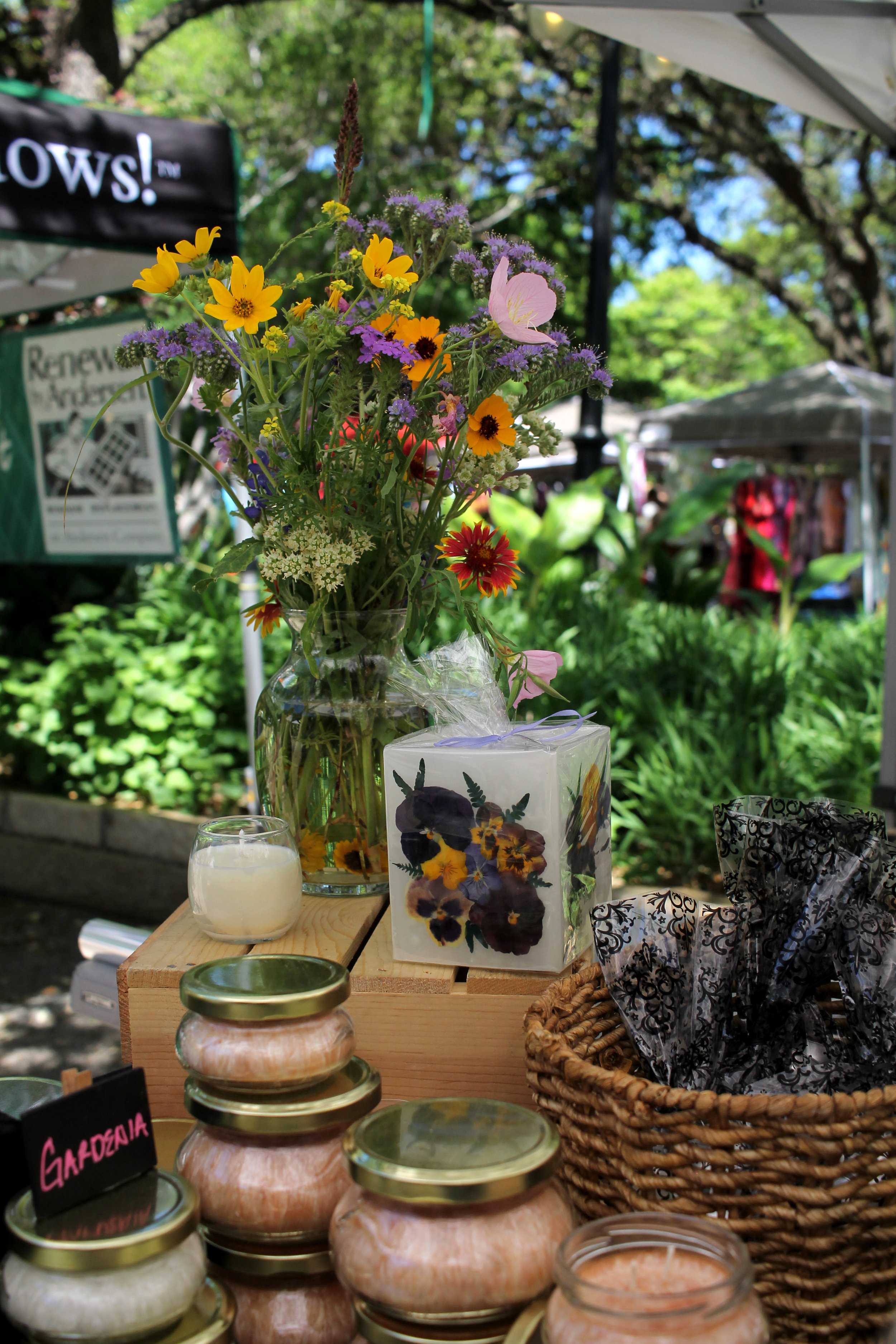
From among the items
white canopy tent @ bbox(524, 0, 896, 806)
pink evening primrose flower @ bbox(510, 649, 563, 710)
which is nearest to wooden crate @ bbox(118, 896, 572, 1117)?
pink evening primrose flower @ bbox(510, 649, 563, 710)

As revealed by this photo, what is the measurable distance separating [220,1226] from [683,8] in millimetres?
2606

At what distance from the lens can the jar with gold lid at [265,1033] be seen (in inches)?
32.7

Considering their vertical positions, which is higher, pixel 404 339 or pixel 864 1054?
pixel 404 339

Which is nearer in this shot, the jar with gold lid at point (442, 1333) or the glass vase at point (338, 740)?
the jar with gold lid at point (442, 1333)

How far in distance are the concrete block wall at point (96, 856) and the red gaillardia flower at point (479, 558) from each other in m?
3.01

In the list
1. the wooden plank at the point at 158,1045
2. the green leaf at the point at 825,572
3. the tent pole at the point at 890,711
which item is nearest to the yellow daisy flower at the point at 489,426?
the wooden plank at the point at 158,1045

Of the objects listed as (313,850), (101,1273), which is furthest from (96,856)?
(101,1273)

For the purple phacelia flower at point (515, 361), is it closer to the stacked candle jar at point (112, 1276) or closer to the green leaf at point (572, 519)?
the stacked candle jar at point (112, 1276)

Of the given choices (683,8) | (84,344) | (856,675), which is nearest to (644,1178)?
(683,8)

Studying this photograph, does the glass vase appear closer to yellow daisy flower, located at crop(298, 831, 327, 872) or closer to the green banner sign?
yellow daisy flower, located at crop(298, 831, 327, 872)

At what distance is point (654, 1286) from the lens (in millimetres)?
666

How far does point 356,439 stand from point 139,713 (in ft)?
11.2

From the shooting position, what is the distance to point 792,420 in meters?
9.73

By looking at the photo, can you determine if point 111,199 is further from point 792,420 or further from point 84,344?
point 792,420
